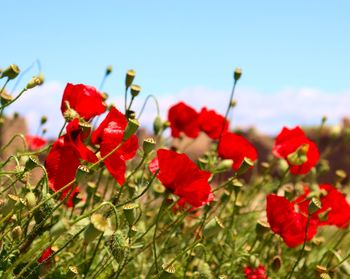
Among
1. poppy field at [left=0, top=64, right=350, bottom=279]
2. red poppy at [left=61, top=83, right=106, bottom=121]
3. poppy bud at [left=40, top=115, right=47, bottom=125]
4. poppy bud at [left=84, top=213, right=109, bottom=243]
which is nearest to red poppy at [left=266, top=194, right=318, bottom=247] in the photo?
poppy field at [left=0, top=64, right=350, bottom=279]

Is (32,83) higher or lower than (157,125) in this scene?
higher

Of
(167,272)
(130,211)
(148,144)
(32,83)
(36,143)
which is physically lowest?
(36,143)

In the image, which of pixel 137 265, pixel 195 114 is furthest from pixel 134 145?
pixel 195 114

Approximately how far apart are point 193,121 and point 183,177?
4.36 ft

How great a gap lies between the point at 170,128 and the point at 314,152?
848 millimetres

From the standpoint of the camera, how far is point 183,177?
1.84m

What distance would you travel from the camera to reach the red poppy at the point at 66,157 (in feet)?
5.83

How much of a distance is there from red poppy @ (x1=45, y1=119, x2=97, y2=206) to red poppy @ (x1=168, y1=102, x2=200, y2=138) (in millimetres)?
1371

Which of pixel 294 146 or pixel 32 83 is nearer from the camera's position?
pixel 32 83

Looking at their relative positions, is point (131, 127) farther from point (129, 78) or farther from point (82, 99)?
point (129, 78)

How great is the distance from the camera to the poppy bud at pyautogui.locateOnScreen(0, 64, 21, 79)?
193cm

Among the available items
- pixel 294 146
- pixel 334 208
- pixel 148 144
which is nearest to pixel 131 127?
pixel 148 144

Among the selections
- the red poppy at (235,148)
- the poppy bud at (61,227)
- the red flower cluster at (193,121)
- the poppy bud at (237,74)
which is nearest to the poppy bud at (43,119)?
the red flower cluster at (193,121)

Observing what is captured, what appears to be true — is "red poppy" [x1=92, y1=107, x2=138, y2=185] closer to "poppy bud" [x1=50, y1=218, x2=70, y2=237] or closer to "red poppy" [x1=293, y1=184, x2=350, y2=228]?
"poppy bud" [x1=50, y1=218, x2=70, y2=237]
